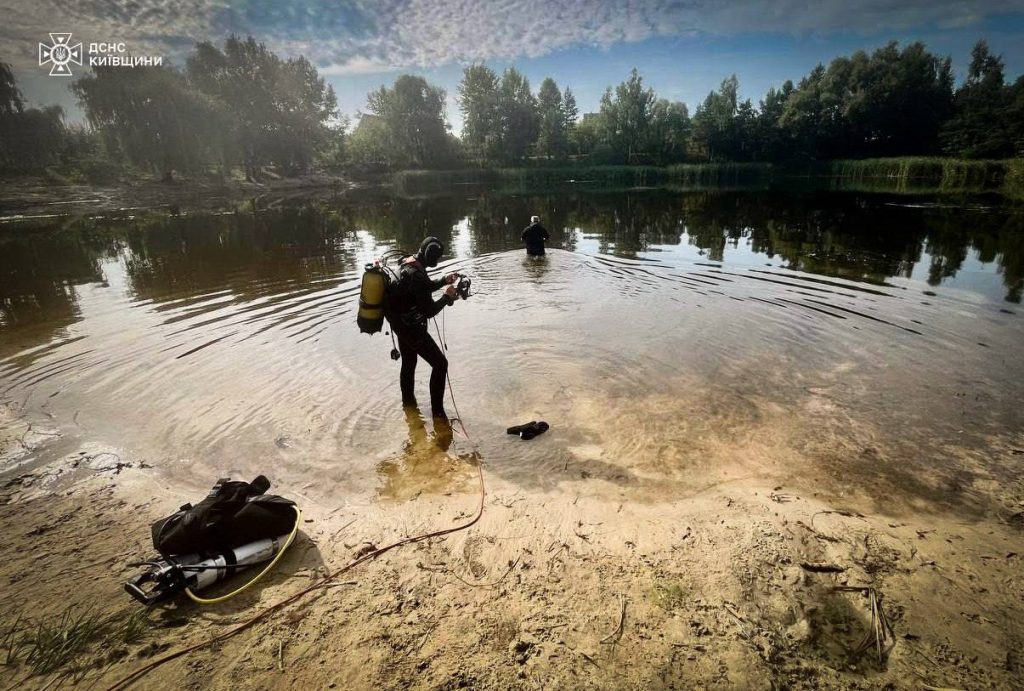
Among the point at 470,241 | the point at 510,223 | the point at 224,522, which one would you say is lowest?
the point at 224,522

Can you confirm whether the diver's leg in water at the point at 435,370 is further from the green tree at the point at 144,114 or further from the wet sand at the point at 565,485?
the green tree at the point at 144,114

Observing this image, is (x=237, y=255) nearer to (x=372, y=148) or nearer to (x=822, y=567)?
(x=822, y=567)

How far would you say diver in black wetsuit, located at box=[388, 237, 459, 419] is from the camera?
257 inches

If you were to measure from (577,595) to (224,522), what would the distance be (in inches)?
126

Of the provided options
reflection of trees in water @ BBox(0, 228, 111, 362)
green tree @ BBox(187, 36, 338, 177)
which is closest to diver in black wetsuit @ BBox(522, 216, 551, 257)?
reflection of trees in water @ BBox(0, 228, 111, 362)

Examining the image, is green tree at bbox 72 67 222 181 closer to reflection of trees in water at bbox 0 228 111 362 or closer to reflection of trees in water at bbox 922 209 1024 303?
reflection of trees in water at bbox 0 228 111 362

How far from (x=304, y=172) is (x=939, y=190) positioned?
94.1 metres

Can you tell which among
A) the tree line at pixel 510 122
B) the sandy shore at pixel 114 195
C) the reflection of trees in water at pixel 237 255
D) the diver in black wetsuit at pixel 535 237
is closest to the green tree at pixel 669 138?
the tree line at pixel 510 122

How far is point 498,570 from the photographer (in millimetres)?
4004

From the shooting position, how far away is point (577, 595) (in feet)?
12.1

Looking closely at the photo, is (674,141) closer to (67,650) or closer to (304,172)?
(304,172)

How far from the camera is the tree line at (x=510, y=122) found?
6312 cm

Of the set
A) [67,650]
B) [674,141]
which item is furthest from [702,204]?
[674,141]

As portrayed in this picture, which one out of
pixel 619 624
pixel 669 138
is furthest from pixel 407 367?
pixel 669 138
